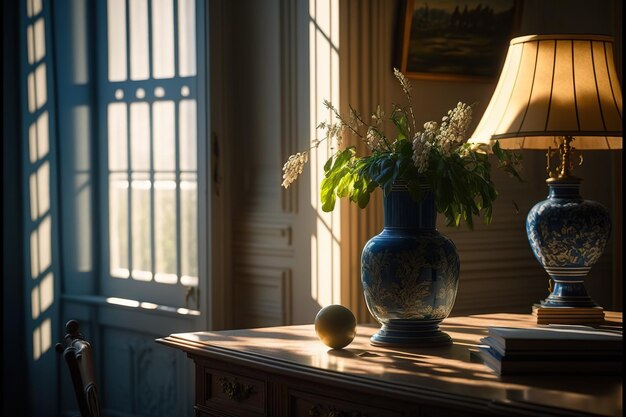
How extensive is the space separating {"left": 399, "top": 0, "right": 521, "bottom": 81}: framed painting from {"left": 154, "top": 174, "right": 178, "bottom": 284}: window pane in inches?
48.6

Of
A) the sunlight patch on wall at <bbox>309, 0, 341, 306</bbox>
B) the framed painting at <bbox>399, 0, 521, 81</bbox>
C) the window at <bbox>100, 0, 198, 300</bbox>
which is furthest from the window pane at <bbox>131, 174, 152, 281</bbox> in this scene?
the framed painting at <bbox>399, 0, 521, 81</bbox>

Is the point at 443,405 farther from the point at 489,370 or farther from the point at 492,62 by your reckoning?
the point at 492,62

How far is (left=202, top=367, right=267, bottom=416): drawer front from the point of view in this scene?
2.36m

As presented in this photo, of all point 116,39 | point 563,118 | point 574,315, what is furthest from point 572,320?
point 116,39

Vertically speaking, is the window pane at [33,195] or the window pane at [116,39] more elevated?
the window pane at [116,39]

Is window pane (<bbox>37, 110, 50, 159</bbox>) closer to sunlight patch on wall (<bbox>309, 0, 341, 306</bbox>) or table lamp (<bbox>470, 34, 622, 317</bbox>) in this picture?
sunlight patch on wall (<bbox>309, 0, 341, 306</bbox>)

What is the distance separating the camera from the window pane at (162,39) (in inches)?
165

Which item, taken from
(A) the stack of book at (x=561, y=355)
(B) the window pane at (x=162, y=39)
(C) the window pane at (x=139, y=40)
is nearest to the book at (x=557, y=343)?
(A) the stack of book at (x=561, y=355)

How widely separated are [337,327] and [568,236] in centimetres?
72

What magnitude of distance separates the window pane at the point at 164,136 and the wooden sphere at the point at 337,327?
190 cm

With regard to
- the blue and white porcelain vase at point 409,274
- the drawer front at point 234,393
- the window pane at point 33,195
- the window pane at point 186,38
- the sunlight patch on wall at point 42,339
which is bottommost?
the sunlight patch on wall at point 42,339

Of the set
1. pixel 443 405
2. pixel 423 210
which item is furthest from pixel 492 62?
pixel 443 405

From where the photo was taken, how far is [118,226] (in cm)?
453

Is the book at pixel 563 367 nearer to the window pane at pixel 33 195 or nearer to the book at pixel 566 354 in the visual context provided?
the book at pixel 566 354
